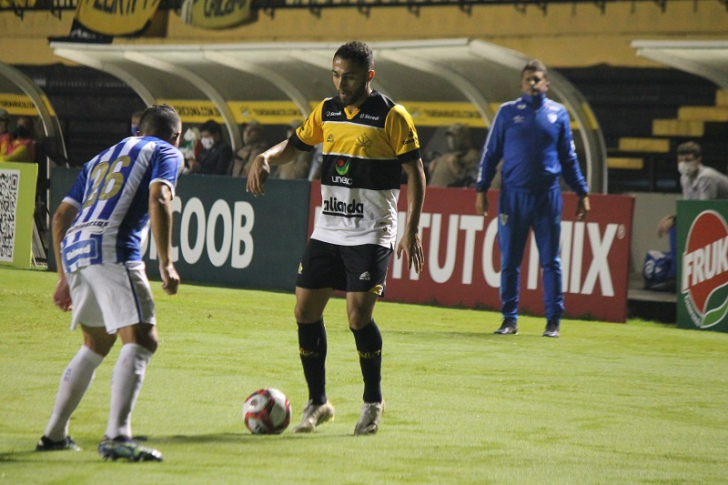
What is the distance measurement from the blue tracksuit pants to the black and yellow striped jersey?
497cm

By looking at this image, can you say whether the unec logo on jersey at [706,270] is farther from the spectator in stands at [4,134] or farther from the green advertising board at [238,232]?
the spectator in stands at [4,134]

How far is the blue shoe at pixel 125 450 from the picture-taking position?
4.94 meters

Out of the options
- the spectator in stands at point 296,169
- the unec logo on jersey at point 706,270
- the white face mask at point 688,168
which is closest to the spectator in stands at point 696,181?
the white face mask at point 688,168

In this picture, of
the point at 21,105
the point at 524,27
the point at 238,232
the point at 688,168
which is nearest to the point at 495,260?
the point at 688,168

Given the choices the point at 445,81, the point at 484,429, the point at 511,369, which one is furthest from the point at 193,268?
the point at 484,429

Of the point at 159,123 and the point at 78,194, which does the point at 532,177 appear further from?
the point at 78,194

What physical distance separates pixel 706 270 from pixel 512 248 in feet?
8.77

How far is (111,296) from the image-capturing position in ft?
16.7

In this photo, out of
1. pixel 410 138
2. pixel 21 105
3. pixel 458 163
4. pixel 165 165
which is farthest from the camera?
pixel 21 105

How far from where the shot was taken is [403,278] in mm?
14227

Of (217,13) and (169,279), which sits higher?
(217,13)

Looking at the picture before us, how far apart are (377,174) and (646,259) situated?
28.6ft

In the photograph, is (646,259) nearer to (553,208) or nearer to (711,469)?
(553,208)

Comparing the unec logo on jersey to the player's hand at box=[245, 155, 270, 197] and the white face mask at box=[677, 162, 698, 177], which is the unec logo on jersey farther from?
the player's hand at box=[245, 155, 270, 197]
